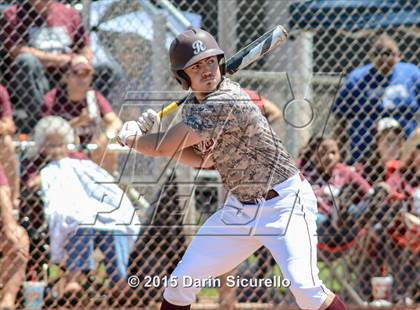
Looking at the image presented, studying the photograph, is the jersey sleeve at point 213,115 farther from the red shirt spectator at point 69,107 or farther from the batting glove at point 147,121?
the red shirt spectator at point 69,107

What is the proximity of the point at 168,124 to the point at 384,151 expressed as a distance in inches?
58.3

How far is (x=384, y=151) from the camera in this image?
6422 mm

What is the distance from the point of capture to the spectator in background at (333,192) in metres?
6.33

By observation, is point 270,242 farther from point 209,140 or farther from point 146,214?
point 146,214

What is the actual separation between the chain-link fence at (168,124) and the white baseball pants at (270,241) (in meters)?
1.72

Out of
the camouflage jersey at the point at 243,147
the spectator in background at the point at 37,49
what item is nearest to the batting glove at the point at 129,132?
the camouflage jersey at the point at 243,147

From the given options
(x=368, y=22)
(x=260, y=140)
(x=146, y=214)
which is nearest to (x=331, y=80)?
(x=368, y=22)

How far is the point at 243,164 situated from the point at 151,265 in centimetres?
203

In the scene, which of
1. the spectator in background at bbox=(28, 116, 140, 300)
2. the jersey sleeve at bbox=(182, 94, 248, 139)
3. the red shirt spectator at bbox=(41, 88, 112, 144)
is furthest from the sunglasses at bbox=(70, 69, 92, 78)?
the jersey sleeve at bbox=(182, 94, 248, 139)

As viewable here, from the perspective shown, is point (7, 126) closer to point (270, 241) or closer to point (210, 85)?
point (210, 85)

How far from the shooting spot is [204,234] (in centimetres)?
450

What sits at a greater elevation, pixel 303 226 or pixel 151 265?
pixel 303 226
